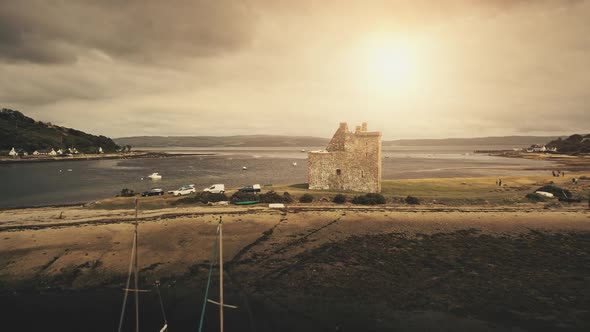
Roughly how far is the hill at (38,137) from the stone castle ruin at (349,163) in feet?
532

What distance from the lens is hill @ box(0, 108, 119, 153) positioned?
145 metres

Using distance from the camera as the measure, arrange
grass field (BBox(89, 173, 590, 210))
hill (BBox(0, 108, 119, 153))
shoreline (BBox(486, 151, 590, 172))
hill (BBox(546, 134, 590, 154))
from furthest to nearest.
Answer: hill (BBox(0, 108, 119, 153)) < hill (BBox(546, 134, 590, 154)) < shoreline (BBox(486, 151, 590, 172)) < grass field (BBox(89, 173, 590, 210))

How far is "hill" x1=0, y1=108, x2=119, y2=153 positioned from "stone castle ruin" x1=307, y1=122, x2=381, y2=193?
532 feet

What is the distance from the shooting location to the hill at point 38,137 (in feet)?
476

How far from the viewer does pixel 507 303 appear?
14.0 meters

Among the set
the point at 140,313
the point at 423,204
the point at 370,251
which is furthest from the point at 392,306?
the point at 423,204

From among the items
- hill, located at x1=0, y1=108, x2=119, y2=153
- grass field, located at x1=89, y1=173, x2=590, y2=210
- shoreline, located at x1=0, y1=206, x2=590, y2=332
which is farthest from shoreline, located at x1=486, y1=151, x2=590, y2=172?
hill, located at x1=0, y1=108, x2=119, y2=153

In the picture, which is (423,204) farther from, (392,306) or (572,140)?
(572,140)

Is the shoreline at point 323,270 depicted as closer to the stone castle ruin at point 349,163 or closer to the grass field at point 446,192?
the grass field at point 446,192

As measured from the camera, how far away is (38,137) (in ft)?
526

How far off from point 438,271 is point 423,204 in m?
17.1

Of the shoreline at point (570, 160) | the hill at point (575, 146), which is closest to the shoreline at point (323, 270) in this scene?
the shoreline at point (570, 160)

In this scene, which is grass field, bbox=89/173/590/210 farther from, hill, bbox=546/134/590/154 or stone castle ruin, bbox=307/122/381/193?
hill, bbox=546/134/590/154

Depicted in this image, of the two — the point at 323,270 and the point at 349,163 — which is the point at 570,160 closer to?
the point at 349,163
